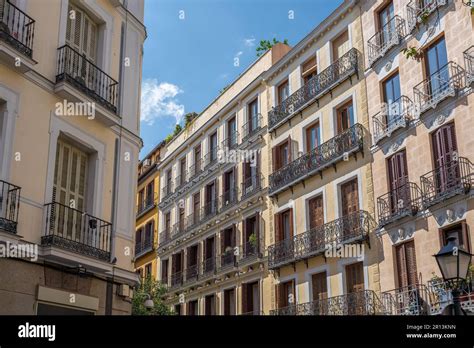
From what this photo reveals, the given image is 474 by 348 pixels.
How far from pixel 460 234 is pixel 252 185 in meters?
13.3

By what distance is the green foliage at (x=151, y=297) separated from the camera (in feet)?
93.9

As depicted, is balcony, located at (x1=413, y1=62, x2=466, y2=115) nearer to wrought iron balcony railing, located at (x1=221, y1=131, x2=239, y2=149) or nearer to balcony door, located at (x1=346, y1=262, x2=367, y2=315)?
balcony door, located at (x1=346, y1=262, x2=367, y2=315)

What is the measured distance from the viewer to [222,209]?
33.0m

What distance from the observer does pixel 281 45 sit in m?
32.1

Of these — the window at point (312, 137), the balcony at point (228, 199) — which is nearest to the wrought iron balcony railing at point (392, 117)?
the window at point (312, 137)

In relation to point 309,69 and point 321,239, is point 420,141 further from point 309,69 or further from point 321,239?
point 309,69

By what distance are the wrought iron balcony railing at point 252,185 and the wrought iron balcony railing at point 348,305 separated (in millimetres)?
6519

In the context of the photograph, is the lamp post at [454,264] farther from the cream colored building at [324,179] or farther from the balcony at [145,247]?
the balcony at [145,247]

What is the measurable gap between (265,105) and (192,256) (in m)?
9.72

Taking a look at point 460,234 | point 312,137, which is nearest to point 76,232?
point 460,234
